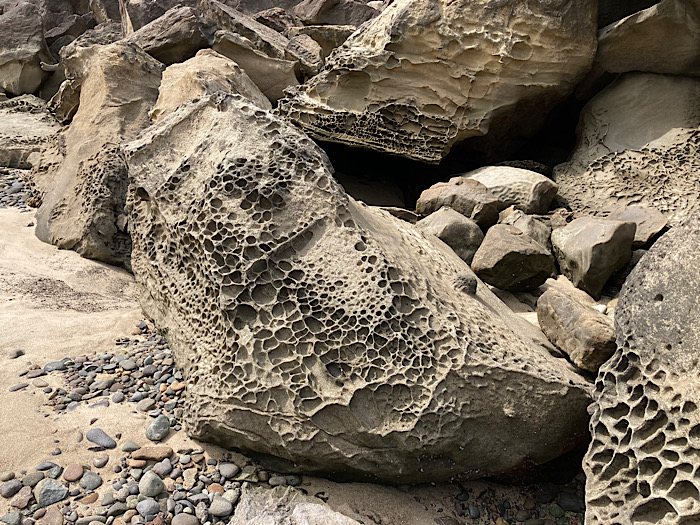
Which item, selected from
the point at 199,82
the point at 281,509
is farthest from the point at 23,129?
the point at 281,509

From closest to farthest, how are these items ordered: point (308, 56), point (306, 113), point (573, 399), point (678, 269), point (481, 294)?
1. point (678, 269)
2. point (573, 399)
3. point (481, 294)
4. point (306, 113)
5. point (308, 56)

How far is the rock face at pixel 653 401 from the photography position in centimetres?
172

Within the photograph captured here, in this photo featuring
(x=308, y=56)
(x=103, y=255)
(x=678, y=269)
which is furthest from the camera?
(x=308, y=56)

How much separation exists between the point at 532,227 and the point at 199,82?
273 cm

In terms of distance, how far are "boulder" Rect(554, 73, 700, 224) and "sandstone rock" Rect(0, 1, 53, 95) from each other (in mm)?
8266

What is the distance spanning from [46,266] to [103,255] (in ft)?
1.39

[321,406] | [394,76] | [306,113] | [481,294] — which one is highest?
[394,76]

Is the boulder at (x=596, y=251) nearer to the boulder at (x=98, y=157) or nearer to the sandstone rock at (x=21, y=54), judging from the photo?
the boulder at (x=98, y=157)

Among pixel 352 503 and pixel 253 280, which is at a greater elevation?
pixel 253 280

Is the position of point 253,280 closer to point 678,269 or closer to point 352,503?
point 352,503

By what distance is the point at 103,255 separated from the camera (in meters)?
4.35

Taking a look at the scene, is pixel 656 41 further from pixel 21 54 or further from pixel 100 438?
pixel 21 54

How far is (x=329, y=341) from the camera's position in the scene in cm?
220

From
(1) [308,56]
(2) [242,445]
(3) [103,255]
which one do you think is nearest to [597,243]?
(2) [242,445]
